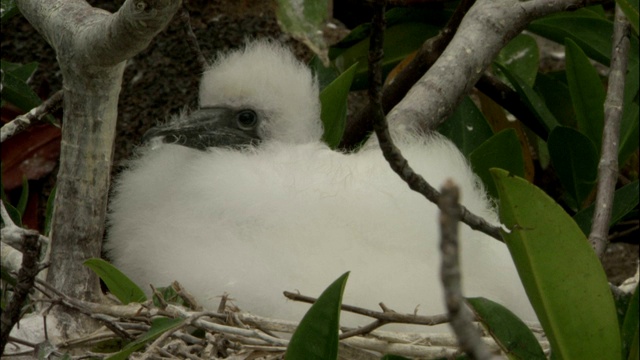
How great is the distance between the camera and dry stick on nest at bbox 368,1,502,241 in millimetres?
1326

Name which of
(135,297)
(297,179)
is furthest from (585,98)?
(135,297)

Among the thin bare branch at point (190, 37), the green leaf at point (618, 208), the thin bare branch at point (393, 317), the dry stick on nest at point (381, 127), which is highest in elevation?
the thin bare branch at point (190, 37)

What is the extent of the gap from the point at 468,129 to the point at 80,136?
1.14 m

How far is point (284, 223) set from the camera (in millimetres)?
1980

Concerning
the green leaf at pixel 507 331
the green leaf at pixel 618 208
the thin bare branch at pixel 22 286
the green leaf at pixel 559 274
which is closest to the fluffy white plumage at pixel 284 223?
the green leaf at pixel 618 208

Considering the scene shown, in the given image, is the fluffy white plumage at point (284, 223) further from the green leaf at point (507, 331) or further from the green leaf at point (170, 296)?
the green leaf at point (507, 331)

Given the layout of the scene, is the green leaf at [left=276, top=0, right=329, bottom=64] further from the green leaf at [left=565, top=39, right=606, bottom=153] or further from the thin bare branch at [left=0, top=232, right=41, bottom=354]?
the green leaf at [left=565, top=39, right=606, bottom=153]

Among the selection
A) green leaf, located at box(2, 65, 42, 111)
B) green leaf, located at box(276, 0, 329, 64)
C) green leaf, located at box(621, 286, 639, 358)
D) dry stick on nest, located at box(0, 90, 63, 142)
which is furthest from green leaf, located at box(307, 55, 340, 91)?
green leaf, located at box(621, 286, 639, 358)

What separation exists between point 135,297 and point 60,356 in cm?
23

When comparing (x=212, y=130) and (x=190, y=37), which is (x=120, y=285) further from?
(x=190, y=37)

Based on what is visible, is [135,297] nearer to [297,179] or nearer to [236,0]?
[297,179]

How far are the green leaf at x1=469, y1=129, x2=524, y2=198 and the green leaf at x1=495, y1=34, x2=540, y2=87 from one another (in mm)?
482

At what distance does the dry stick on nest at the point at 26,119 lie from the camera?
1.82 m

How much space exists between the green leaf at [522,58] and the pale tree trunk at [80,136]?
4.35 ft
